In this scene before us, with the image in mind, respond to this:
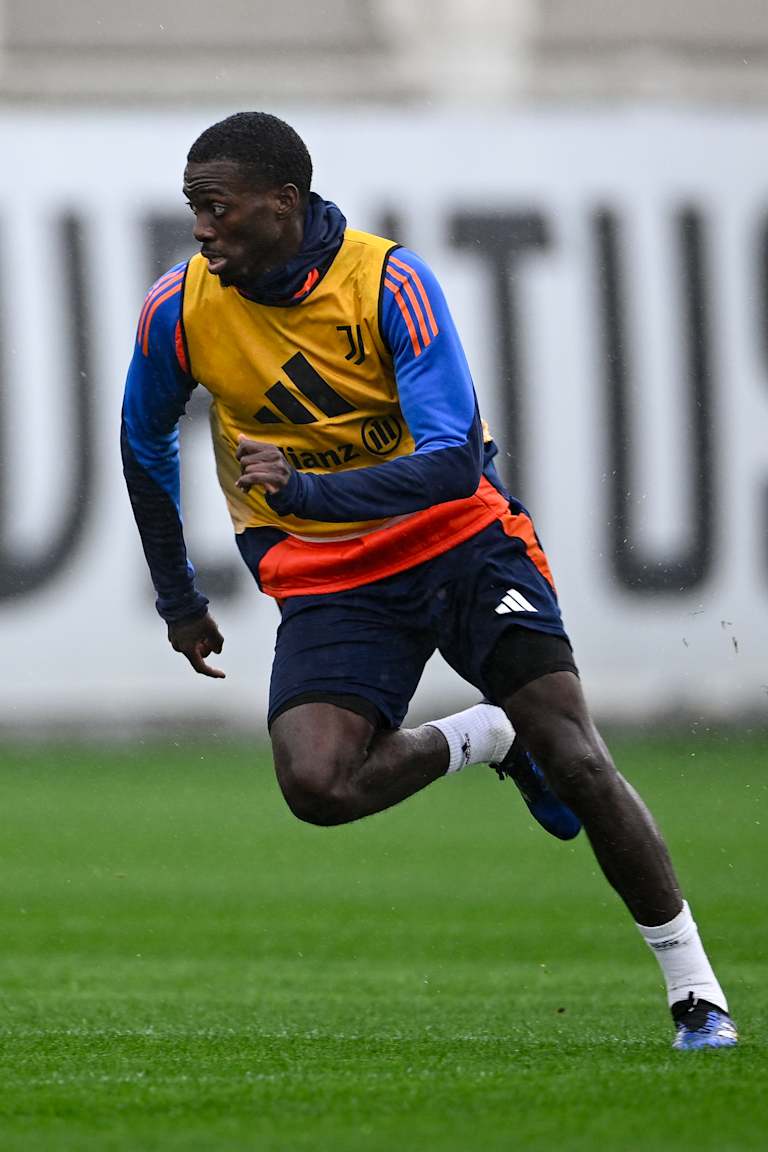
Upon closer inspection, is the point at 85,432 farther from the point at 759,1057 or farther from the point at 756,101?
the point at 759,1057

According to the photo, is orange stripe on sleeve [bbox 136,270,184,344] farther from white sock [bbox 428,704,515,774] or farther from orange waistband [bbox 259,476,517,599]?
white sock [bbox 428,704,515,774]

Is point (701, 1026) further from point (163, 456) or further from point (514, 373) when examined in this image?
point (514, 373)

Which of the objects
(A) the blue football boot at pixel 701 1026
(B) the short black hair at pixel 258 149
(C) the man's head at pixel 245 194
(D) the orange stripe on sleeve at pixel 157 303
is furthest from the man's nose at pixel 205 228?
(A) the blue football boot at pixel 701 1026

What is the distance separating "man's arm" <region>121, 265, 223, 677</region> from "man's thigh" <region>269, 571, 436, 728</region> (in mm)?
316

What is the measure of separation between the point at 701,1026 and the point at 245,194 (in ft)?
6.74

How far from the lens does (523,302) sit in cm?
1357

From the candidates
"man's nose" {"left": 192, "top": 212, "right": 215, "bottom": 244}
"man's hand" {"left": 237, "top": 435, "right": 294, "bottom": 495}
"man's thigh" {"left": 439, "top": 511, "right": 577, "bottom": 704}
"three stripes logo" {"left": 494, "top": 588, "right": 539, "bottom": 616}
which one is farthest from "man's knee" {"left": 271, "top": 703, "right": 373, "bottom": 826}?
"man's nose" {"left": 192, "top": 212, "right": 215, "bottom": 244}

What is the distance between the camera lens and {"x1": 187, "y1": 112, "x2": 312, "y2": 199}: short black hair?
468 cm

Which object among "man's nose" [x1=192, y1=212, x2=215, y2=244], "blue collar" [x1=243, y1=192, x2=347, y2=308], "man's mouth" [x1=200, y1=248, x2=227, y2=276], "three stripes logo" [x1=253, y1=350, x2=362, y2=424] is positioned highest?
"man's nose" [x1=192, y1=212, x2=215, y2=244]

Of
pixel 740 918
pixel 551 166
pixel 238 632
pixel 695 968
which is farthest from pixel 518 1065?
pixel 551 166

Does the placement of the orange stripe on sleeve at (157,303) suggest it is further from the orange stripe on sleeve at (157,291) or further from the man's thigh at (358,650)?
the man's thigh at (358,650)

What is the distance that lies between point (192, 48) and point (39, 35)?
102 centimetres

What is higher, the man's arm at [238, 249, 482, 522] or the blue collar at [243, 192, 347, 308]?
the blue collar at [243, 192, 347, 308]

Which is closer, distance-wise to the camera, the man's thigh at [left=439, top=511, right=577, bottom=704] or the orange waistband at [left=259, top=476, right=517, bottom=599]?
the man's thigh at [left=439, top=511, right=577, bottom=704]
